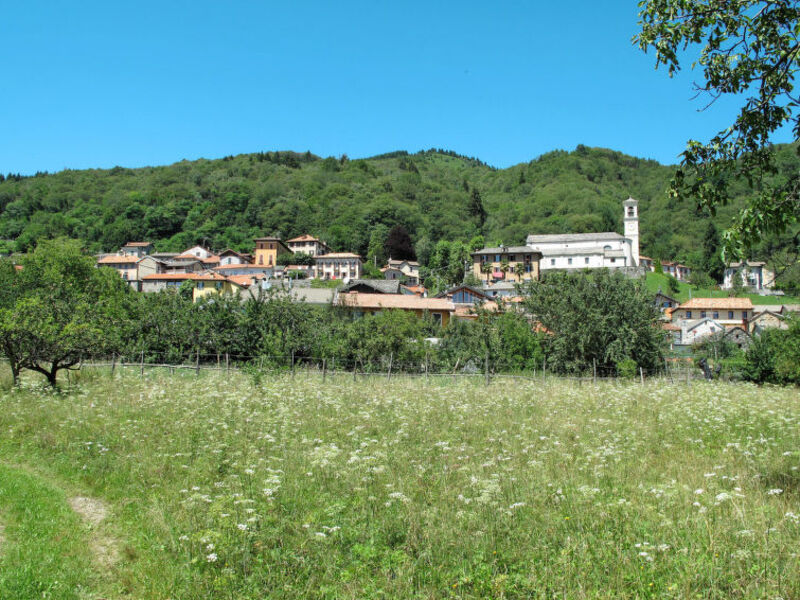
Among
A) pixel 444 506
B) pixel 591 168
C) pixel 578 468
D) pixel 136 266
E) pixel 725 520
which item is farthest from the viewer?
pixel 591 168

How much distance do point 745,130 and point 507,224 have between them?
135 m

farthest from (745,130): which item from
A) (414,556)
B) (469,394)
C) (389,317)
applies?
(389,317)

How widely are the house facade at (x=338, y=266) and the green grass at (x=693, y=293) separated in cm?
5161

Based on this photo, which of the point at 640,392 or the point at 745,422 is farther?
the point at 640,392

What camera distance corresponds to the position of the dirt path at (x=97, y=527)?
19.8 feet

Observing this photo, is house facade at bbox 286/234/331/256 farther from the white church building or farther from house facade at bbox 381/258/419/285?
the white church building

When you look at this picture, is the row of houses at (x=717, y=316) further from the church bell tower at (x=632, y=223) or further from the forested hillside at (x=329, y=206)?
the forested hillside at (x=329, y=206)

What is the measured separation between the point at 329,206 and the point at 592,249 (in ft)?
243

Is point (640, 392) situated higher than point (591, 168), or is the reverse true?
point (591, 168)

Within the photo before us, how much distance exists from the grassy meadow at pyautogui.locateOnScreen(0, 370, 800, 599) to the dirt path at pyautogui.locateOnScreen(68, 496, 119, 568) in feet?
0.11

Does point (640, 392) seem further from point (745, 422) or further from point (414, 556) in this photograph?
point (414, 556)

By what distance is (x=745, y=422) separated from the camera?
1023 centimetres

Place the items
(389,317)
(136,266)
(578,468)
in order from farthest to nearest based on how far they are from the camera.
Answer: (136,266) → (389,317) → (578,468)

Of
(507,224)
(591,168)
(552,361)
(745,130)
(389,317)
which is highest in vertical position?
(591,168)
